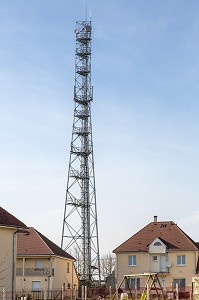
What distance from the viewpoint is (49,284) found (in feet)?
197

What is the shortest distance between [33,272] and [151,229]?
18761 millimetres

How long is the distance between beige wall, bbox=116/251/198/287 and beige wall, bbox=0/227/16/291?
31.3m

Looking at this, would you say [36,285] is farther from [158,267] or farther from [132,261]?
[158,267]

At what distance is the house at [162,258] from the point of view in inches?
2704

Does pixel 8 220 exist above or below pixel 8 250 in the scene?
above

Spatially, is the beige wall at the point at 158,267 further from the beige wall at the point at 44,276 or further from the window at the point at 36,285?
the window at the point at 36,285

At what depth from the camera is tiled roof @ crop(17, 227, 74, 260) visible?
198ft

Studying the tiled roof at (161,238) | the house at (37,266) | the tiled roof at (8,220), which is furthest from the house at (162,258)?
the tiled roof at (8,220)

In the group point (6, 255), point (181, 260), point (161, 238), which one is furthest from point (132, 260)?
point (6, 255)

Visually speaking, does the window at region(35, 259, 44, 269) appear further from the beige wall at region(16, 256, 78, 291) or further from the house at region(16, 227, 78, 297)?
the beige wall at region(16, 256, 78, 291)

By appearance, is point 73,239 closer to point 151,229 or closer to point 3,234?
point 151,229

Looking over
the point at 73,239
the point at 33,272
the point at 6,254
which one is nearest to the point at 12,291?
the point at 6,254

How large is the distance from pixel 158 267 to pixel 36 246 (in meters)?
15.6

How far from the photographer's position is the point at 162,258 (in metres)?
69.9
